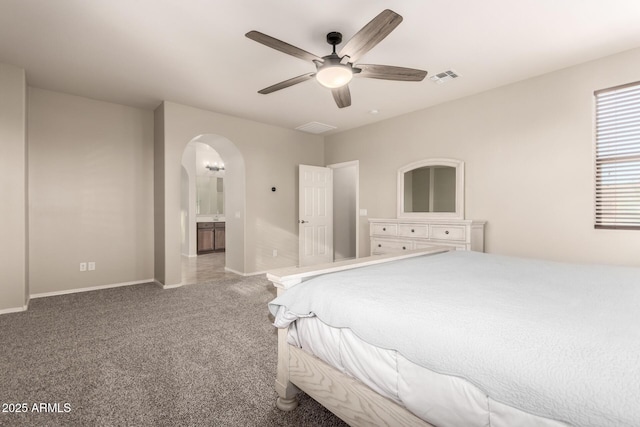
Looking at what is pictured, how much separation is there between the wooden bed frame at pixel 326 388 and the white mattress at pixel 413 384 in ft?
0.16

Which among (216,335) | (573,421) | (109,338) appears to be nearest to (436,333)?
(573,421)

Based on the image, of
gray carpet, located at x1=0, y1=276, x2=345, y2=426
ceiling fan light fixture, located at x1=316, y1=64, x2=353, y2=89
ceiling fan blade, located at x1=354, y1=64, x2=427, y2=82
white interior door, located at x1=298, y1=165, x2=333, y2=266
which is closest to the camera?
gray carpet, located at x1=0, y1=276, x2=345, y2=426

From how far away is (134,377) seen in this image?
1977mm

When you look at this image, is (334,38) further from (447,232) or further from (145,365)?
(145,365)

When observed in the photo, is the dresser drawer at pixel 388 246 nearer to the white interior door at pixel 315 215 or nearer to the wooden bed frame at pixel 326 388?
the white interior door at pixel 315 215

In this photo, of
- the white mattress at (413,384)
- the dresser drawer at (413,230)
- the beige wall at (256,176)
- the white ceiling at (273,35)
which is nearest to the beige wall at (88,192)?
the white ceiling at (273,35)

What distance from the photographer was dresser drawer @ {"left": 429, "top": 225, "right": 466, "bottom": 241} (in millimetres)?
3774

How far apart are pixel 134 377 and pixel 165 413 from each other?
509mm

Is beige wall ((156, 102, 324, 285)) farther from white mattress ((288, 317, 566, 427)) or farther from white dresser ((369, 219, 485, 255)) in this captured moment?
white mattress ((288, 317, 566, 427))

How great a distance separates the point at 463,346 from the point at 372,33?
1953mm

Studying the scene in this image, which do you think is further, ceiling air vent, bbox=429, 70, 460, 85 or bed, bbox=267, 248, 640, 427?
ceiling air vent, bbox=429, 70, 460, 85

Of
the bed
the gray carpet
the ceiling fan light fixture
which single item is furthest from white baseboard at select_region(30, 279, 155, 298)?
the ceiling fan light fixture

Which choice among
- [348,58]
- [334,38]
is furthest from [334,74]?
[334,38]

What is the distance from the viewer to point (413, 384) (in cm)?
105
